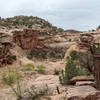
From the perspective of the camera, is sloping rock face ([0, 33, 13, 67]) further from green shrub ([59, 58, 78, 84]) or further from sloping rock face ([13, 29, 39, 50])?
sloping rock face ([13, 29, 39, 50])

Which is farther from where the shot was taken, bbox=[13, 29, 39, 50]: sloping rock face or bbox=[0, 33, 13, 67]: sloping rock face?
bbox=[13, 29, 39, 50]: sloping rock face

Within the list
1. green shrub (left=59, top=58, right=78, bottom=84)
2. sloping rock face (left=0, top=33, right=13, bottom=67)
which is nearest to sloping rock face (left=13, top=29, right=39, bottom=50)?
sloping rock face (left=0, top=33, right=13, bottom=67)

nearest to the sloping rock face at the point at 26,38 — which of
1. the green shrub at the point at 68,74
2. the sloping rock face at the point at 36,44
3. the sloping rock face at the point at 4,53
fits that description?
the sloping rock face at the point at 36,44

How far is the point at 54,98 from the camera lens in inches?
309

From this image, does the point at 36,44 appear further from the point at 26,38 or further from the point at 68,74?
the point at 68,74

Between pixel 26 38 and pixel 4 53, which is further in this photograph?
pixel 26 38

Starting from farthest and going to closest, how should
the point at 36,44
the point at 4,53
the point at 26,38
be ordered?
the point at 36,44
the point at 26,38
the point at 4,53

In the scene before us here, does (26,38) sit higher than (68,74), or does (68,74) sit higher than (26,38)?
(26,38)

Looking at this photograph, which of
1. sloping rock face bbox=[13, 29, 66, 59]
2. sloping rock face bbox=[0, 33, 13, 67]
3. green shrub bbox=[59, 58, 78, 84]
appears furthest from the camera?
sloping rock face bbox=[13, 29, 66, 59]

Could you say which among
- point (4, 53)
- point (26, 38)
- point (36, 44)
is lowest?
point (4, 53)

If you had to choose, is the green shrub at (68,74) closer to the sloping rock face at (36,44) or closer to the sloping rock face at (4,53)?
the sloping rock face at (4,53)

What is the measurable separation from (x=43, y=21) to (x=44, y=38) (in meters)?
28.6

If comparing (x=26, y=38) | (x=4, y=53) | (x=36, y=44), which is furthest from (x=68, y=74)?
(x=36, y=44)

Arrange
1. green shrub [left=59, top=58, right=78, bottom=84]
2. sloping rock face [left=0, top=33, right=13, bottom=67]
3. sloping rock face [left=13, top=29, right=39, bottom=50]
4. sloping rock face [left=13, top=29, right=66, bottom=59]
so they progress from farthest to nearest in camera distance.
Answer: sloping rock face [left=13, top=29, right=66, bottom=59], sloping rock face [left=13, top=29, right=39, bottom=50], sloping rock face [left=0, top=33, right=13, bottom=67], green shrub [left=59, top=58, right=78, bottom=84]
